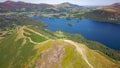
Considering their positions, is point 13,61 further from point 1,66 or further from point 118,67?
point 118,67

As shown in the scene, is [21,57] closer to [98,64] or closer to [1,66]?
[1,66]

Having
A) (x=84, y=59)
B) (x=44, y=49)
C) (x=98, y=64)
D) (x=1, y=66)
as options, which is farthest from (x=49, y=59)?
(x=1, y=66)

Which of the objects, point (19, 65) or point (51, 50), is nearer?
point (51, 50)

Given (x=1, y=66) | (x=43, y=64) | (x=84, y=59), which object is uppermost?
(x=84, y=59)

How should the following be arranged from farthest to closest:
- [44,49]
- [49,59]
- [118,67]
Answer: [44,49]
[49,59]
[118,67]

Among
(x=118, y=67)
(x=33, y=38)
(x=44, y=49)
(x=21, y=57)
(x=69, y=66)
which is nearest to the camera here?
(x=69, y=66)

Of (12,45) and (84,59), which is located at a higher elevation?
(84,59)
